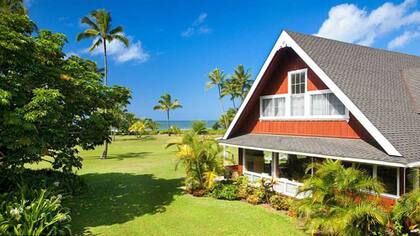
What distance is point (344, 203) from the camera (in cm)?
876

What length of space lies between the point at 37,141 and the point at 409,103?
15.2 meters

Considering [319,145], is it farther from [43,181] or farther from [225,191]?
[43,181]

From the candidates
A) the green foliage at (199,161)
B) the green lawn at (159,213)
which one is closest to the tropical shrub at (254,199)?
the green lawn at (159,213)

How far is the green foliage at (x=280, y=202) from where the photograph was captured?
497 inches

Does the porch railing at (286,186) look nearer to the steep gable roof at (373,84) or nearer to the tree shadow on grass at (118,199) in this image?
the steep gable roof at (373,84)

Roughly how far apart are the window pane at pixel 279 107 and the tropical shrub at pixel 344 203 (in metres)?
6.19

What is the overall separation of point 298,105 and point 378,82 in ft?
12.2

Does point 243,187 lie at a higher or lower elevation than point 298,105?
lower

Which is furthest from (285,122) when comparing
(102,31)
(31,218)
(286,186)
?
(102,31)

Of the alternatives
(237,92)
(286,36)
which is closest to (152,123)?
(237,92)

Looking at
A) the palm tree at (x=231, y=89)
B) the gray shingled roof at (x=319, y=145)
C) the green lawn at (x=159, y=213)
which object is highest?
the palm tree at (x=231, y=89)

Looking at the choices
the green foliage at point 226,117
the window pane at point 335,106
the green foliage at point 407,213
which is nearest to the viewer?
the green foliage at point 407,213

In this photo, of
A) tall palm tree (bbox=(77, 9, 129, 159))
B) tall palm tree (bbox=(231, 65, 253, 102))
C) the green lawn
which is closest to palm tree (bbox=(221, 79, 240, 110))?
tall palm tree (bbox=(231, 65, 253, 102))

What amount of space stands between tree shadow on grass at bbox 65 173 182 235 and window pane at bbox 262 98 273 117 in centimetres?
632
